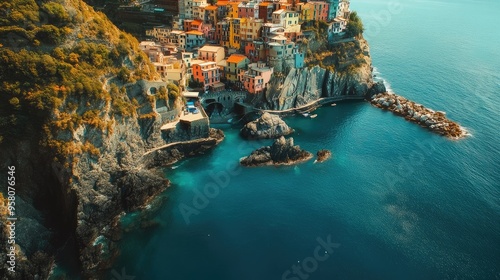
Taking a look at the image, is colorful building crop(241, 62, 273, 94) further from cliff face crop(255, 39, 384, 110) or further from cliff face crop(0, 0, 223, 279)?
Result: cliff face crop(0, 0, 223, 279)

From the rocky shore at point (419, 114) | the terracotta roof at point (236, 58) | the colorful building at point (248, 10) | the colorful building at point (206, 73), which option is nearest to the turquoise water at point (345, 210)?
the rocky shore at point (419, 114)

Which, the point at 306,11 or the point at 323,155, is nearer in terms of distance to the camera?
the point at 323,155

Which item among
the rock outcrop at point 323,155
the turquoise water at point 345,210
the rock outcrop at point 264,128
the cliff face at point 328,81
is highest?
the cliff face at point 328,81

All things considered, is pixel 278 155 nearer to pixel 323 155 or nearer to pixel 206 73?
pixel 323 155

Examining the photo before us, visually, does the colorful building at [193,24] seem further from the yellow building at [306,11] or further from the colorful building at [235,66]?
the yellow building at [306,11]

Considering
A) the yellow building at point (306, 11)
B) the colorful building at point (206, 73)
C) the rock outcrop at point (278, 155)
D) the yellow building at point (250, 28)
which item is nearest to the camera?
the rock outcrop at point (278, 155)

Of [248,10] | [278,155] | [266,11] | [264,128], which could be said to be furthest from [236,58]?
[278,155]
